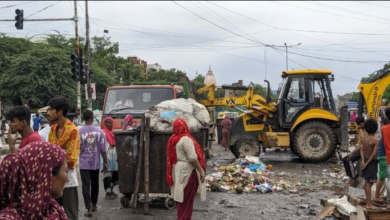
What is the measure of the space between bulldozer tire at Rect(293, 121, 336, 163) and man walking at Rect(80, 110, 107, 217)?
8.18 m

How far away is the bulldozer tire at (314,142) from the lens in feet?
45.2

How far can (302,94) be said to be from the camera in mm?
14086

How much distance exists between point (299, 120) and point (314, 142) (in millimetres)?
808

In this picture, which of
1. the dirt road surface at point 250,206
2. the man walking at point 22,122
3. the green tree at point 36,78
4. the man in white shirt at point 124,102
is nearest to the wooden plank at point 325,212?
the dirt road surface at point 250,206

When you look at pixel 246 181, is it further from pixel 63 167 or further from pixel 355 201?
pixel 63 167

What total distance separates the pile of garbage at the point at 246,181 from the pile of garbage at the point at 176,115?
81.6 inches

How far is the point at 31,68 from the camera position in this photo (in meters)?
28.8

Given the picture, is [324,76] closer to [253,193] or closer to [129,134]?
[253,193]

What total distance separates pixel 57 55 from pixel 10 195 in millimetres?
29463

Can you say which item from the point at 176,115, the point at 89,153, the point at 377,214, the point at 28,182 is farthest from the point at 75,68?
the point at 28,182

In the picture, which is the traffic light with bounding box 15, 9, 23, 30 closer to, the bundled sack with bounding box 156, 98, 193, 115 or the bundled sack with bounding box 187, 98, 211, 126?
the bundled sack with bounding box 156, 98, 193, 115

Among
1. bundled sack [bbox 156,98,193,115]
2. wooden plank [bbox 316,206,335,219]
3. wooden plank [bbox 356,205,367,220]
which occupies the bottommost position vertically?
wooden plank [bbox 316,206,335,219]

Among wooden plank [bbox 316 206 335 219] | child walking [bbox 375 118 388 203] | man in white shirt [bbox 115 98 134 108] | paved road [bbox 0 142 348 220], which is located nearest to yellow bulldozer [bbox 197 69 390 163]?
paved road [bbox 0 142 348 220]

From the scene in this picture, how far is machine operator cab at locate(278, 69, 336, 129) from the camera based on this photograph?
13.9 metres
